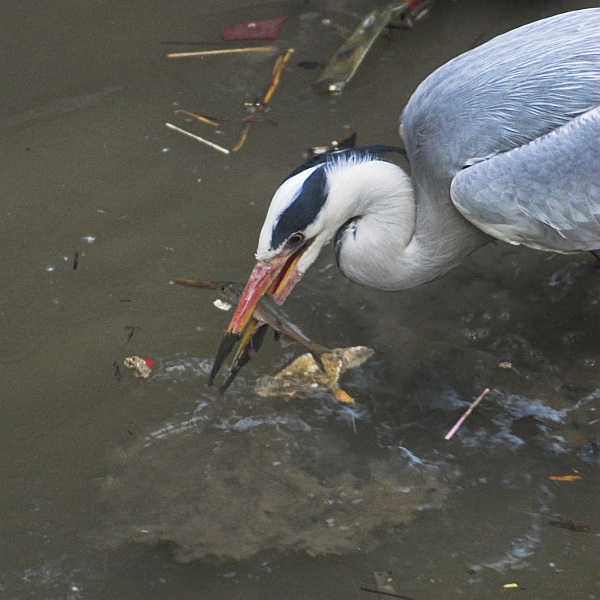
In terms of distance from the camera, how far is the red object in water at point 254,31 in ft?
18.9

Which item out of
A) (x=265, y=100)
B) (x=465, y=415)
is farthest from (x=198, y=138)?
(x=465, y=415)

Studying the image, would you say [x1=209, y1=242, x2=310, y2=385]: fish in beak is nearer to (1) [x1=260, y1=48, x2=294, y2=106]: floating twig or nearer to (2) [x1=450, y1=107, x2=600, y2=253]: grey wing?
(2) [x1=450, y1=107, x2=600, y2=253]: grey wing

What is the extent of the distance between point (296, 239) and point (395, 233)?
54 centimetres

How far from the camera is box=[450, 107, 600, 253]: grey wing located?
3.60 meters

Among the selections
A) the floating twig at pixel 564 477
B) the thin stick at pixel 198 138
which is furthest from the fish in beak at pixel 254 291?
the thin stick at pixel 198 138

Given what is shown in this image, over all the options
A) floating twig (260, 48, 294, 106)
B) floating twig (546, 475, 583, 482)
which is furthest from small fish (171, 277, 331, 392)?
floating twig (260, 48, 294, 106)

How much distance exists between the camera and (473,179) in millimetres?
3648

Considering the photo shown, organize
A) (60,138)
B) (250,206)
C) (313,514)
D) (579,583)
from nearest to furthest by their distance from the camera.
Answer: (579,583)
(313,514)
(250,206)
(60,138)

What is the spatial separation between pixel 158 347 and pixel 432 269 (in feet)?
4.03

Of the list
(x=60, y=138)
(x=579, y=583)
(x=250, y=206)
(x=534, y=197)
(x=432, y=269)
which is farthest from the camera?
(x=60, y=138)

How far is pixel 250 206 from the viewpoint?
476 cm

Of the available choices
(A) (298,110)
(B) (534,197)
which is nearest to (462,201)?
(B) (534,197)

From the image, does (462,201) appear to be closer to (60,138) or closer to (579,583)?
(579,583)

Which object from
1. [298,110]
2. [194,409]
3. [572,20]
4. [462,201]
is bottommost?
[194,409]
